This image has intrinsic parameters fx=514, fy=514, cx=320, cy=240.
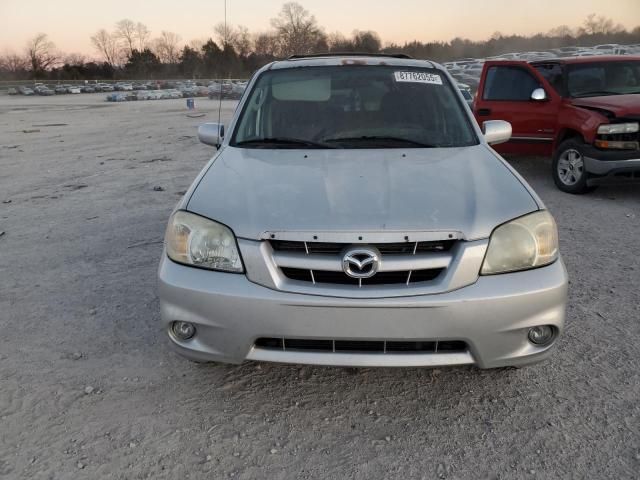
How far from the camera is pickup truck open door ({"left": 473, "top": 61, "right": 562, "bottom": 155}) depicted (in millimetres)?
7059

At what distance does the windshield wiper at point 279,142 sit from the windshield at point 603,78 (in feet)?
17.7

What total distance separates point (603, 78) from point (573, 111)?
1.08 m

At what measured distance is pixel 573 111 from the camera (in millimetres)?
6410

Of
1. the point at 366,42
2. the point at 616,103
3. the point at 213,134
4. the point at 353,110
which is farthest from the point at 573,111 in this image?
the point at 366,42

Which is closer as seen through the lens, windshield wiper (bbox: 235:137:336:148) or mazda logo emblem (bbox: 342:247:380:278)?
mazda logo emblem (bbox: 342:247:380:278)

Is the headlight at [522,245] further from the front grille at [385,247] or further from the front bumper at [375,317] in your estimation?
the front grille at [385,247]

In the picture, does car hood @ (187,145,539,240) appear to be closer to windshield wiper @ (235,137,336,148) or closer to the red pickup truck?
windshield wiper @ (235,137,336,148)

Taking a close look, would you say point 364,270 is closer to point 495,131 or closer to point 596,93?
point 495,131

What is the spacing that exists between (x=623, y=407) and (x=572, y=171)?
4.71 metres

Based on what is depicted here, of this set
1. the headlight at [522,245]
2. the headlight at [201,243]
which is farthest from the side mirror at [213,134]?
the headlight at [522,245]

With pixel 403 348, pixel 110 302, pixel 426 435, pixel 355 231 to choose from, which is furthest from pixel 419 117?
pixel 110 302

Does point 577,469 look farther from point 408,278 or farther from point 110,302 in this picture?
point 110,302

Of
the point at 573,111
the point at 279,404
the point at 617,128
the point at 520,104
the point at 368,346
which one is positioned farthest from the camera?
the point at 520,104

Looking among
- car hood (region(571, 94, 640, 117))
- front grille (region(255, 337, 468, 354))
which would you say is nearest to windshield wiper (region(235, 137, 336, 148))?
front grille (region(255, 337, 468, 354))
